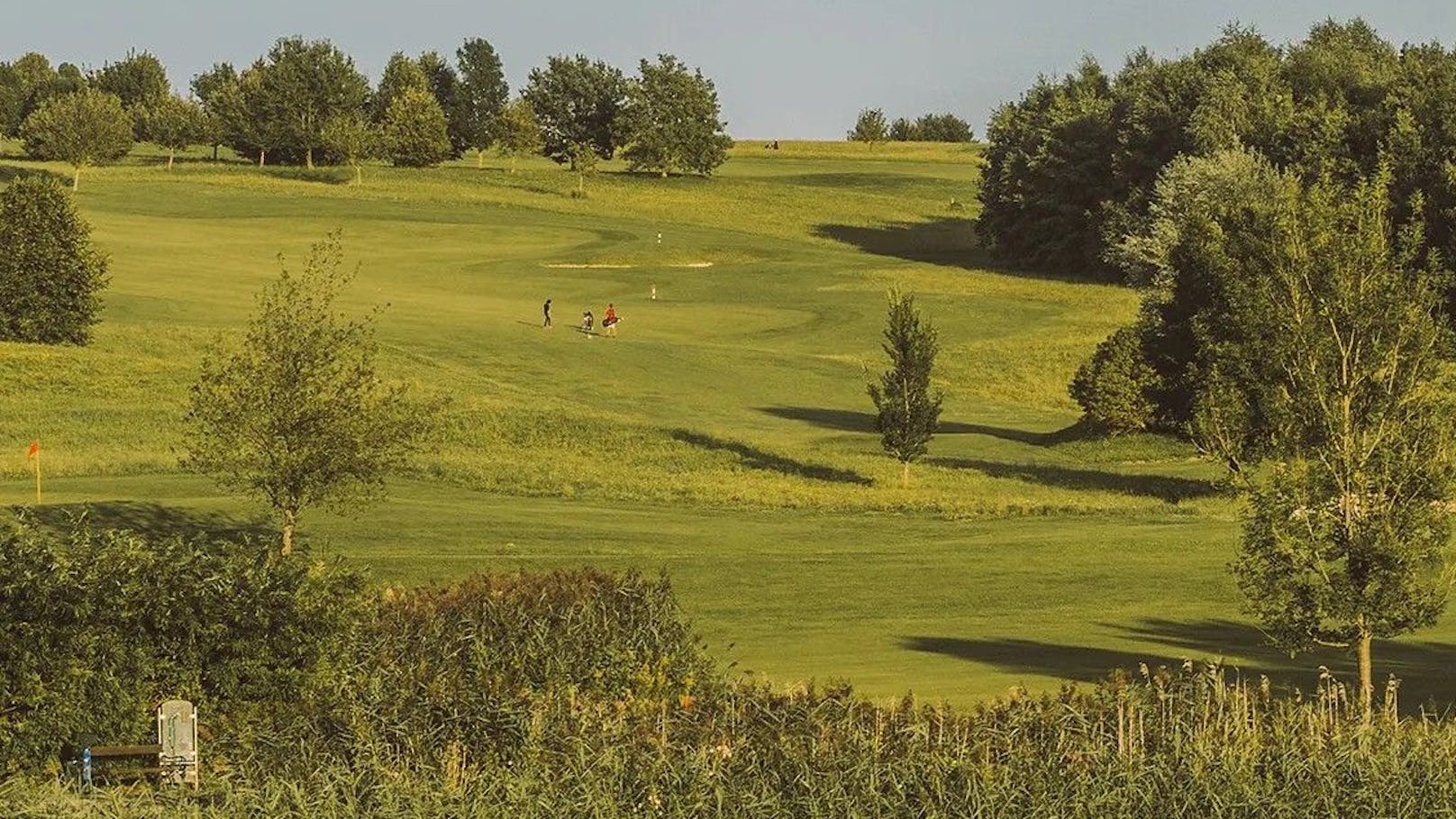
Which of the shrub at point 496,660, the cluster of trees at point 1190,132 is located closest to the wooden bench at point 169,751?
the shrub at point 496,660

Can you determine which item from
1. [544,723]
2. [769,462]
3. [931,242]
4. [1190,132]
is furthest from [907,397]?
[931,242]

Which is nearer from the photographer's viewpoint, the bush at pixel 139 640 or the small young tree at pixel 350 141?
the bush at pixel 139 640

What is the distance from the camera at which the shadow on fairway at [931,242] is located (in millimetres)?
133750

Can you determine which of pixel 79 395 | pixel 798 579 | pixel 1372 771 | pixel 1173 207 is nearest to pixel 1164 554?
pixel 798 579

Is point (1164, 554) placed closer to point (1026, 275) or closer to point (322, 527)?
point (322, 527)

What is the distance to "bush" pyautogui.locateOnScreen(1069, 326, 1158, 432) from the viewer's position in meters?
77.6

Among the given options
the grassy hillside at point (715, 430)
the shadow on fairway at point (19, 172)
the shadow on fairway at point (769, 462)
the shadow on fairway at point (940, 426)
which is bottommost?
the shadow on fairway at point (940, 426)

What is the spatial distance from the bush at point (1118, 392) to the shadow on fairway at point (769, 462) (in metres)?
14.3

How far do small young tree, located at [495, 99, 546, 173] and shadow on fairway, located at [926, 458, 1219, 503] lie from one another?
11419cm

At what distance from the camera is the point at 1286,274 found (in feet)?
99.0

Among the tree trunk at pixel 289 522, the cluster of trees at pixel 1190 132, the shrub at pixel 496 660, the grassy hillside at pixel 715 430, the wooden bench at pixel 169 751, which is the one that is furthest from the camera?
the cluster of trees at pixel 1190 132

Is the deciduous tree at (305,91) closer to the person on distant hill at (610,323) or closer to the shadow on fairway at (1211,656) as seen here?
the person on distant hill at (610,323)

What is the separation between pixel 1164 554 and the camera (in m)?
47.5

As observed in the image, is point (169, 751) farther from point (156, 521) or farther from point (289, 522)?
point (156, 521)
